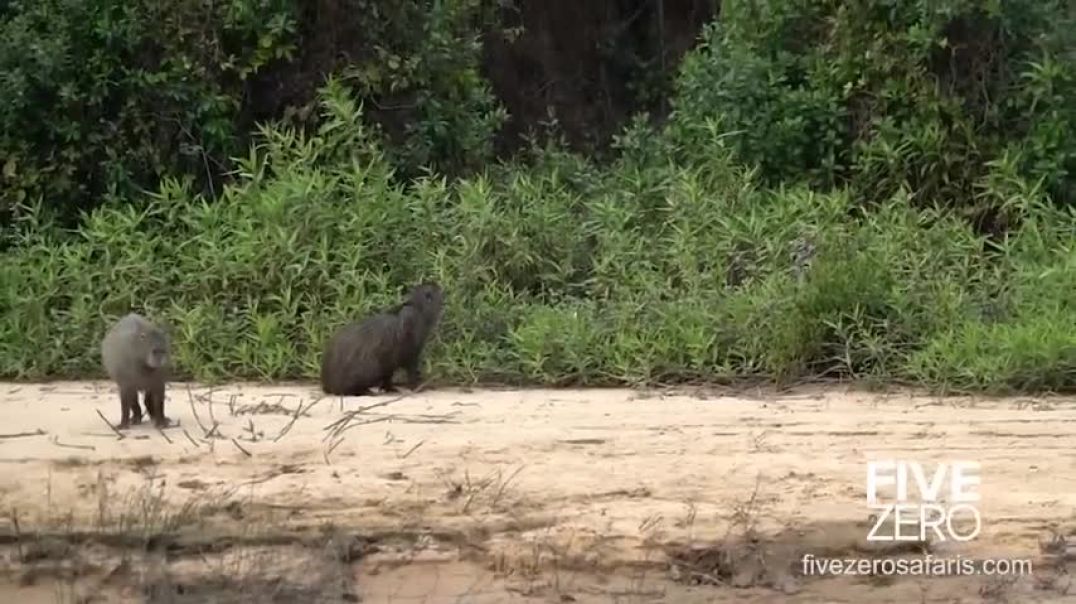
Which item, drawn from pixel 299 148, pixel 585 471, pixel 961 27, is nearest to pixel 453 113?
pixel 299 148

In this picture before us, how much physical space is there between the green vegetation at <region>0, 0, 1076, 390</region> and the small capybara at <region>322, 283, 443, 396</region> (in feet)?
0.79

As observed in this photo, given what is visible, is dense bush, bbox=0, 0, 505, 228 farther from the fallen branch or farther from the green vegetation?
the fallen branch

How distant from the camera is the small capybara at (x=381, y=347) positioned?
26.7 feet

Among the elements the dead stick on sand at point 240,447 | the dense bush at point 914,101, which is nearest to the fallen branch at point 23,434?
the dead stick on sand at point 240,447

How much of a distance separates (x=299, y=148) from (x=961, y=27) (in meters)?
4.06

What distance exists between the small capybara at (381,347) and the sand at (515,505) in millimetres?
858

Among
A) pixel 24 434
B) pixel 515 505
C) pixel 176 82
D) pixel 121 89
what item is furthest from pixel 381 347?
pixel 121 89

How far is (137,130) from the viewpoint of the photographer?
1086 cm

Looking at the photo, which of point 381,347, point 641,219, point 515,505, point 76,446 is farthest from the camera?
point 641,219

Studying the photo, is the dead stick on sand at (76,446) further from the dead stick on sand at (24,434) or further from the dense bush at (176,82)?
the dense bush at (176,82)

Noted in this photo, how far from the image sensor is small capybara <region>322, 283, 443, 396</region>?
26.7ft

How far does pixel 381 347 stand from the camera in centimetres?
823

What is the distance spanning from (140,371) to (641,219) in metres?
3.81

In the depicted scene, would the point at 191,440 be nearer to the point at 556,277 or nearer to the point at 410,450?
the point at 410,450
